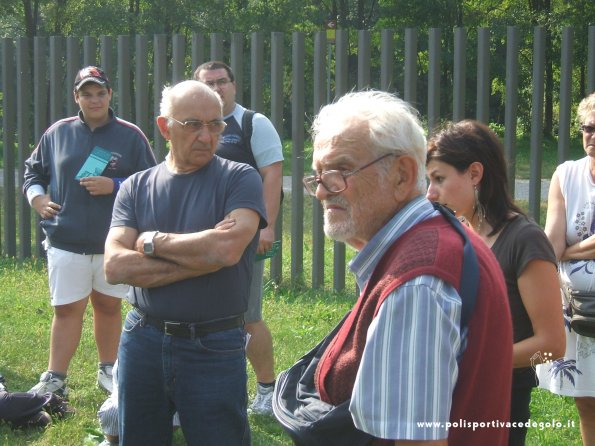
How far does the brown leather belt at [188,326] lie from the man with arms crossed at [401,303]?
128 centimetres

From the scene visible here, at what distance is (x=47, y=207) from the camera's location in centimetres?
546

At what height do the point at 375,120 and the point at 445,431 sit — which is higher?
the point at 375,120

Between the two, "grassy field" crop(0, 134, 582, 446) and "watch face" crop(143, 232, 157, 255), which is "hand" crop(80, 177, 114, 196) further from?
"watch face" crop(143, 232, 157, 255)

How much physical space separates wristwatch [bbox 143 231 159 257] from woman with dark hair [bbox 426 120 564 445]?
45.2 inches

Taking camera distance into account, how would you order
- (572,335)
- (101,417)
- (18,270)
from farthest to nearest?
(18,270), (101,417), (572,335)

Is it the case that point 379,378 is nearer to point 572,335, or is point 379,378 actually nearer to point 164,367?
point 164,367

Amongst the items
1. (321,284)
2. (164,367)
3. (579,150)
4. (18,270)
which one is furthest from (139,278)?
(579,150)

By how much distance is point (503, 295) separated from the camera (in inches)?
84.1


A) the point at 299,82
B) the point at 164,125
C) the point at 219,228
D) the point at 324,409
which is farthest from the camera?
the point at 299,82

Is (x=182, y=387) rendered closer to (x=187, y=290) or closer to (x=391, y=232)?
(x=187, y=290)

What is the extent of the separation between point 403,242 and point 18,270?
7.49 m

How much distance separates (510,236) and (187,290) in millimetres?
1313

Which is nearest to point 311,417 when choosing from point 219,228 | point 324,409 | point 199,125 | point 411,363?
point 324,409

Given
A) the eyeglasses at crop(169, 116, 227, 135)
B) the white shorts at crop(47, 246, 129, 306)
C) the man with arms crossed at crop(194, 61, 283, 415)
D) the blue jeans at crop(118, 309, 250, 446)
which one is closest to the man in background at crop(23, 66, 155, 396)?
the white shorts at crop(47, 246, 129, 306)
